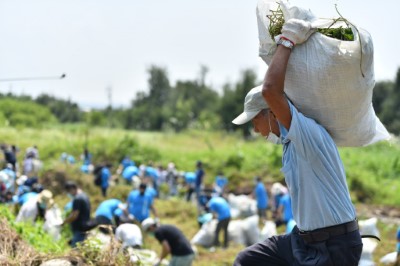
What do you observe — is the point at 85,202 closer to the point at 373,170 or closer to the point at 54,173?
the point at 54,173

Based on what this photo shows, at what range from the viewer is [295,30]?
2.81 m

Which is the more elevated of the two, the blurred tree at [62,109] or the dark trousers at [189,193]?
the blurred tree at [62,109]

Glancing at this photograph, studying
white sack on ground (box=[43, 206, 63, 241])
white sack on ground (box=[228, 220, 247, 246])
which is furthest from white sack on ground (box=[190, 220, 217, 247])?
white sack on ground (box=[43, 206, 63, 241])

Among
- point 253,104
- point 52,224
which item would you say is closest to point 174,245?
point 52,224

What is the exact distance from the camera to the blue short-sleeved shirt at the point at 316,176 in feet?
9.11

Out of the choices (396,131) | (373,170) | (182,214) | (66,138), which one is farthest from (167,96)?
(182,214)

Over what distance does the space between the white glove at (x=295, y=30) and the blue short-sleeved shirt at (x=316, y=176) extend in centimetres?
34

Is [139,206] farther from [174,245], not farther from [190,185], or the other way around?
[190,185]

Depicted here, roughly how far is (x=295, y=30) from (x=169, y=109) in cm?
5635

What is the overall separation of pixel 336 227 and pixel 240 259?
0.68m

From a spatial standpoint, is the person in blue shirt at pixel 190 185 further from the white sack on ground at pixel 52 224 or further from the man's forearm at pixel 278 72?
the man's forearm at pixel 278 72

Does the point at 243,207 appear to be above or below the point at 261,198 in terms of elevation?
below

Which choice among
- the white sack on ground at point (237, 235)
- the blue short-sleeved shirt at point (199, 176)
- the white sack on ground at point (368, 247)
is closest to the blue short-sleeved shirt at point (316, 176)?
the white sack on ground at point (368, 247)

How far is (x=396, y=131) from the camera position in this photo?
39.8m
